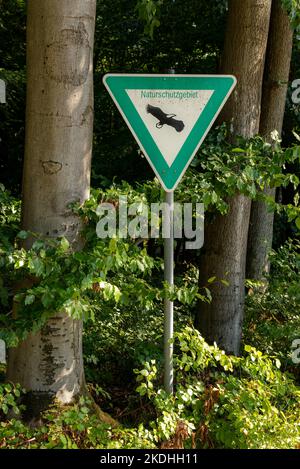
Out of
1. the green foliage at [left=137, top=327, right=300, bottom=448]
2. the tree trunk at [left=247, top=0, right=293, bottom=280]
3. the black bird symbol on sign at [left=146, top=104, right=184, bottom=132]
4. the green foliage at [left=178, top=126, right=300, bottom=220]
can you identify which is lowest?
the green foliage at [left=137, top=327, right=300, bottom=448]

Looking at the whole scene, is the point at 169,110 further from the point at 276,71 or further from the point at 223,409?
the point at 276,71

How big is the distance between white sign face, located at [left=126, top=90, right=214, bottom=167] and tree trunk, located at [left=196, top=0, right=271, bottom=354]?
6.01ft

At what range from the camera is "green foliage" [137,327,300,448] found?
3949mm

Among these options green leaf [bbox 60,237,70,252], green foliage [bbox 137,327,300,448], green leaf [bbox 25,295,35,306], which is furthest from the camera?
green foliage [bbox 137,327,300,448]

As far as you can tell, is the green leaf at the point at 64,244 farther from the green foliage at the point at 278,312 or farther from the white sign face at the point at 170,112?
the green foliage at the point at 278,312

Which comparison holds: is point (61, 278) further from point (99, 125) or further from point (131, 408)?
point (99, 125)

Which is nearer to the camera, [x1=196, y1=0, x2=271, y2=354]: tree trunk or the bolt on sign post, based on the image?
the bolt on sign post

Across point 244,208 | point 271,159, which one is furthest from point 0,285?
point 244,208

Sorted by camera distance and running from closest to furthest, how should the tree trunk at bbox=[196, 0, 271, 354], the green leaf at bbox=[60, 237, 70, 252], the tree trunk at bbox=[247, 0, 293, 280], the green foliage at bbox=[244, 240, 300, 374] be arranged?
the green leaf at bbox=[60, 237, 70, 252]
the tree trunk at bbox=[196, 0, 271, 354]
the green foliage at bbox=[244, 240, 300, 374]
the tree trunk at bbox=[247, 0, 293, 280]

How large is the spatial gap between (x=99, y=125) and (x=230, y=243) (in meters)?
4.32

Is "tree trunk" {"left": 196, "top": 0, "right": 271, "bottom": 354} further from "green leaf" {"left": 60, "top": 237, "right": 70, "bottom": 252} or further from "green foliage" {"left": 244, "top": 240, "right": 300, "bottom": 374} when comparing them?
"green leaf" {"left": 60, "top": 237, "right": 70, "bottom": 252}

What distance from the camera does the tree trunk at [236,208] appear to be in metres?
5.74

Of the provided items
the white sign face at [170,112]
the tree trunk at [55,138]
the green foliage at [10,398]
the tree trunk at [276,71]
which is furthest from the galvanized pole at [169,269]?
the tree trunk at [276,71]

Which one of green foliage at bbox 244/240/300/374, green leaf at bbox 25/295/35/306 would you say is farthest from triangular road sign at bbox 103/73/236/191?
green foliage at bbox 244/240/300/374
